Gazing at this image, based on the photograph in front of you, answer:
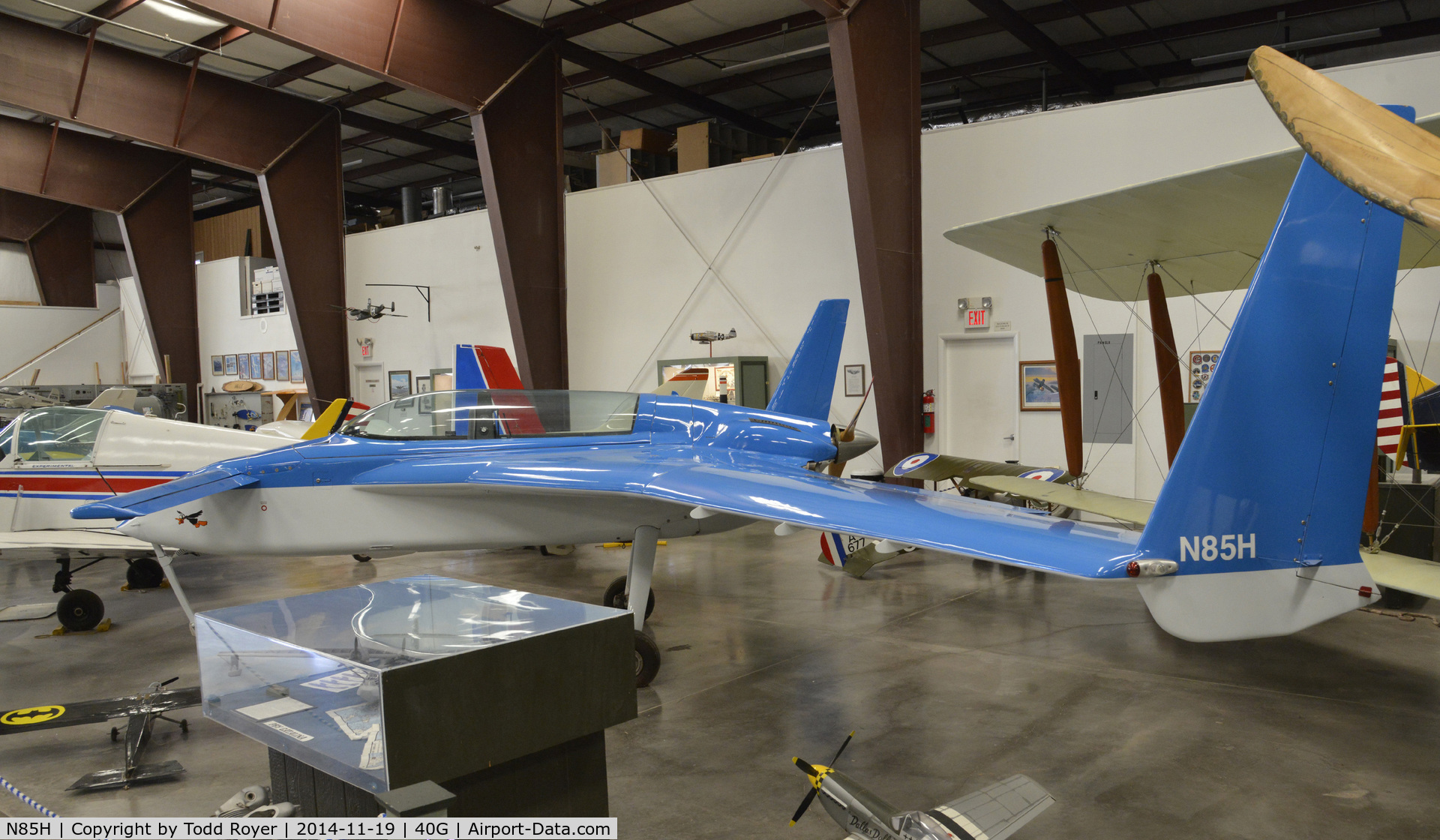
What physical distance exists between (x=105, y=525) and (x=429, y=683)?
8341 millimetres

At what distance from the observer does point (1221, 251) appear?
686 cm

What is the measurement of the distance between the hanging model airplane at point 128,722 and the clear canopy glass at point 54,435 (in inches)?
169

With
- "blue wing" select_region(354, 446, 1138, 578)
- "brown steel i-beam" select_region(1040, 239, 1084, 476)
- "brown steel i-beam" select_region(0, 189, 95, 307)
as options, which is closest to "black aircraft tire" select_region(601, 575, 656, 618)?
"blue wing" select_region(354, 446, 1138, 578)

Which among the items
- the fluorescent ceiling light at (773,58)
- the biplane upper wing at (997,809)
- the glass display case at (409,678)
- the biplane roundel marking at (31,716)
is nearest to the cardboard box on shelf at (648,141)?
the fluorescent ceiling light at (773,58)

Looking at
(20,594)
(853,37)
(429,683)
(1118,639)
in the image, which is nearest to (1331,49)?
(853,37)

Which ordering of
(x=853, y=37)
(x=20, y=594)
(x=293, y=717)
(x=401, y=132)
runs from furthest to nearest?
(x=401, y=132)
(x=853, y=37)
(x=20, y=594)
(x=293, y=717)

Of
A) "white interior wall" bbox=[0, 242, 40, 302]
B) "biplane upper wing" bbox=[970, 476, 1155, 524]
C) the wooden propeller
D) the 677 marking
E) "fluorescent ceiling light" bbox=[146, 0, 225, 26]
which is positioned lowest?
"biplane upper wing" bbox=[970, 476, 1155, 524]

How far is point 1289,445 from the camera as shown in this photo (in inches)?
128

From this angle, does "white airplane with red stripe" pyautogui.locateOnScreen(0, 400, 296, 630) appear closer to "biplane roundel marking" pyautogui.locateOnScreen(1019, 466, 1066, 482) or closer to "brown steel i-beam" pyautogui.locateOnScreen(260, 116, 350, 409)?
"biplane roundel marking" pyautogui.locateOnScreen(1019, 466, 1066, 482)

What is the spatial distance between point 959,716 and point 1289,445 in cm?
234

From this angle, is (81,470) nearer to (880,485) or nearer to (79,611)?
(79,611)

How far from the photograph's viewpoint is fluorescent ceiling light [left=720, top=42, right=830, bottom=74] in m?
12.7

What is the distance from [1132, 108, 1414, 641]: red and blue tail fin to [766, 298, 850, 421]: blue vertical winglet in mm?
4598

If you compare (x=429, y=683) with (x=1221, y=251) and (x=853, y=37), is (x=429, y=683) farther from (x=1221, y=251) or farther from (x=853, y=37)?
(x=853, y=37)
